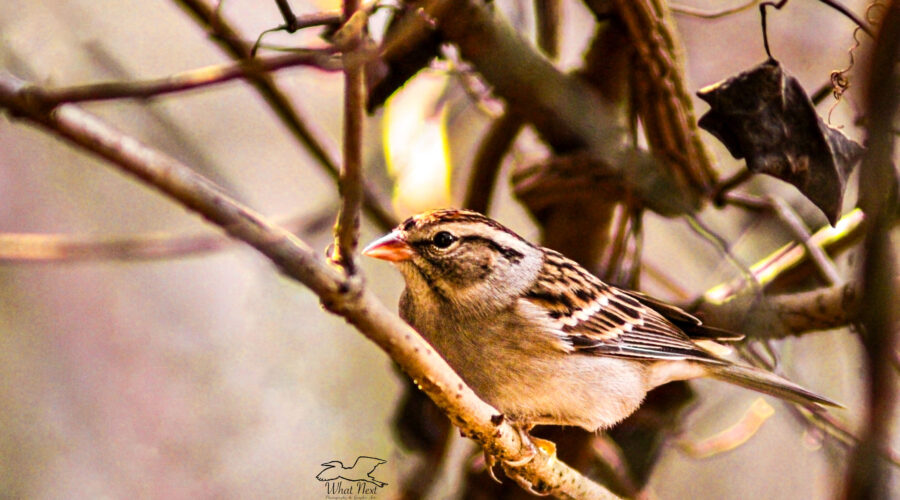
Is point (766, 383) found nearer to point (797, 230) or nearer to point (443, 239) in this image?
point (797, 230)

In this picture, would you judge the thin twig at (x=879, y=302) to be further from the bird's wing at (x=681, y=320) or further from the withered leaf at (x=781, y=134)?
the bird's wing at (x=681, y=320)

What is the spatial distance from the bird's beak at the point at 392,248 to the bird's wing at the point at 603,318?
1.31 ft

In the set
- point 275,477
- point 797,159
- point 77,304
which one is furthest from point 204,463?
point 797,159

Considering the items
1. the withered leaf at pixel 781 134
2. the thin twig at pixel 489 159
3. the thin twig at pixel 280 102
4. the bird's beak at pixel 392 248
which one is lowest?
the withered leaf at pixel 781 134

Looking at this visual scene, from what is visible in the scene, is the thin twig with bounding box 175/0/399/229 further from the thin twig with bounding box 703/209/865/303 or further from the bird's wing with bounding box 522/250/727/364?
the thin twig with bounding box 703/209/865/303

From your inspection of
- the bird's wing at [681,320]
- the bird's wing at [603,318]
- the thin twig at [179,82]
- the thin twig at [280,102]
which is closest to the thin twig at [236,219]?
the thin twig at [179,82]

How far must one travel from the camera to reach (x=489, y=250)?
2352 mm

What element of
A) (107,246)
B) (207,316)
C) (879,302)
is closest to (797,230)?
(879,302)

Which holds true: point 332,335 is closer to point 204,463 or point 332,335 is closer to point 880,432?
point 204,463

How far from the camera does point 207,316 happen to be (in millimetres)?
5531

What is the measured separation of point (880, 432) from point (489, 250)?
1.47 meters

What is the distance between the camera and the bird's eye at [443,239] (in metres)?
2.26

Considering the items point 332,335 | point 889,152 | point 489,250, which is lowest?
point 889,152

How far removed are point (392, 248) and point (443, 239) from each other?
0.15 m
